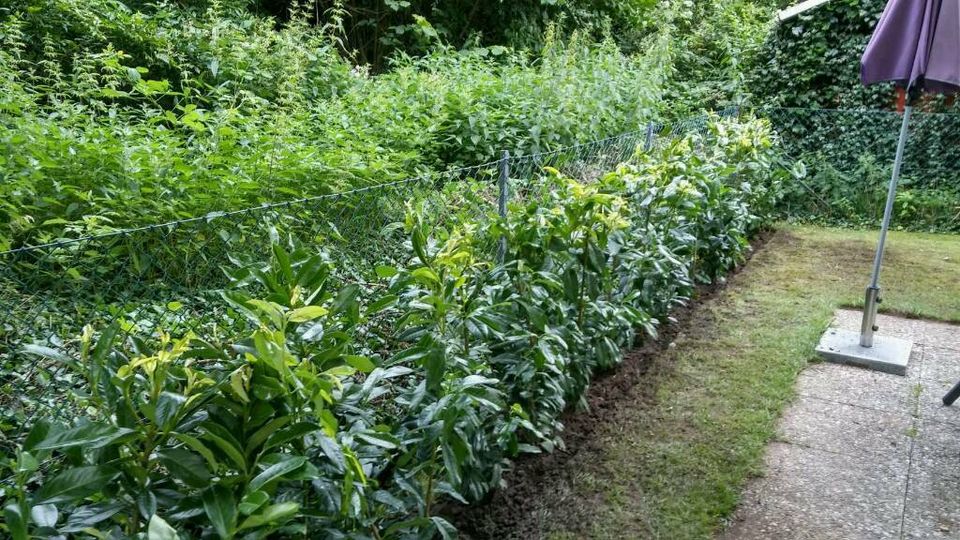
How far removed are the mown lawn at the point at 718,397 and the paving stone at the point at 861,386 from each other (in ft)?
0.36

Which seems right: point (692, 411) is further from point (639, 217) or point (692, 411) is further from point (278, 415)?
point (278, 415)

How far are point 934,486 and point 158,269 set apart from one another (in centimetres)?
356

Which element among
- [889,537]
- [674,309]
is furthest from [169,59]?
[889,537]

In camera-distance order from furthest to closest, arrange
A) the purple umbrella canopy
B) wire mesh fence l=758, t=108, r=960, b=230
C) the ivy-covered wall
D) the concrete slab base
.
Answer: the ivy-covered wall < wire mesh fence l=758, t=108, r=960, b=230 < the concrete slab base < the purple umbrella canopy

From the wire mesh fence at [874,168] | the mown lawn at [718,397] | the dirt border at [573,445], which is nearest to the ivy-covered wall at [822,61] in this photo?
the wire mesh fence at [874,168]

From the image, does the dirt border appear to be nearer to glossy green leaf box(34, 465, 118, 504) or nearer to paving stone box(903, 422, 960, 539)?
paving stone box(903, 422, 960, 539)

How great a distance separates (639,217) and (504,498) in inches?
83.3

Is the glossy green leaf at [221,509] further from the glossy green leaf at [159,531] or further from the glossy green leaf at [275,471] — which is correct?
the glossy green leaf at [159,531]

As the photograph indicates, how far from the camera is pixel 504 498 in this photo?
10.1 feet

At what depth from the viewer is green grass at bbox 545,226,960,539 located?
313 cm

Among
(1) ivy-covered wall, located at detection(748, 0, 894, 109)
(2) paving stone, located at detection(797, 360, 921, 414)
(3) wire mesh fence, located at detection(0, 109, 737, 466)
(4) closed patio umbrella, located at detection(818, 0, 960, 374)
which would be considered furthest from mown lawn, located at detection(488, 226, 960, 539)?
(1) ivy-covered wall, located at detection(748, 0, 894, 109)

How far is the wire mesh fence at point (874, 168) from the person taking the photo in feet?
28.3

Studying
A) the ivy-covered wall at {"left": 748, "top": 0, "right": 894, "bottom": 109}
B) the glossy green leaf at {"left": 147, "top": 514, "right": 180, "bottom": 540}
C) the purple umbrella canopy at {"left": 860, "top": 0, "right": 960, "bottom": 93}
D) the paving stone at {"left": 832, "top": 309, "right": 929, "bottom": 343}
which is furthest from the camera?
the ivy-covered wall at {"left": 748, "top": 0, "right": 894, "bottom": 109}

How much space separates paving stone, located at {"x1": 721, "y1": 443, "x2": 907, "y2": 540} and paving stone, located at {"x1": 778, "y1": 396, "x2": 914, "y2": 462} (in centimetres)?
8
